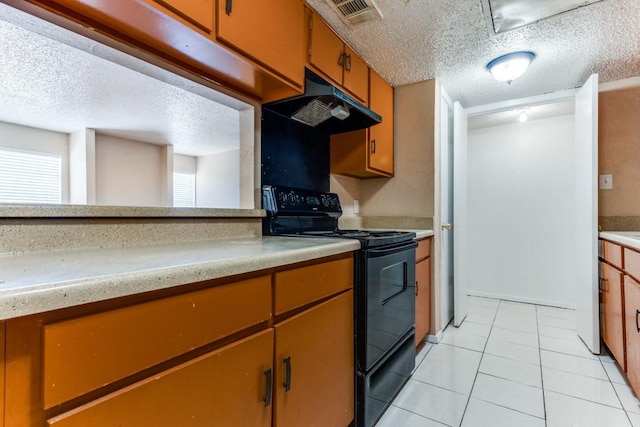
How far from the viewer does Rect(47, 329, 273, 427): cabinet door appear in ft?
1.88

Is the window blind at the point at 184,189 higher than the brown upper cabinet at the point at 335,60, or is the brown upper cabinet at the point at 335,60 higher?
the brown upper cabinet at the point at 335,60

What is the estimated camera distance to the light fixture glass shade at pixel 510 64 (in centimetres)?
201

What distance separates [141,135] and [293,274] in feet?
16.3

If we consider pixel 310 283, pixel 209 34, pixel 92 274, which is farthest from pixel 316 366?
pixel 209 34

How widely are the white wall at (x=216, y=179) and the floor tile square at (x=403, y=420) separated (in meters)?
4.76

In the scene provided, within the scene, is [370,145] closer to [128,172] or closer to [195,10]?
[195,10]

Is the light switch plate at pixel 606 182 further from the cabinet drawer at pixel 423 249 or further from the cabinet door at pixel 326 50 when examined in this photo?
the cabinet door at pixel 326 50

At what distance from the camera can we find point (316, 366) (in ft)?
3.60

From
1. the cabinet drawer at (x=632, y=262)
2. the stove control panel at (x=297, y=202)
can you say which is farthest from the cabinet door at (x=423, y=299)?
the cabinet drawer at (x=632, y=262)

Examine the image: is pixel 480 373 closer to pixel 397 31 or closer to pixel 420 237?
pixel 420 237

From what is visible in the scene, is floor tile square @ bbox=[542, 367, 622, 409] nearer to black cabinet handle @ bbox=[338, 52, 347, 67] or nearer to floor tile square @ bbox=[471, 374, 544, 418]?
floor tile square @ bbox=[471, 374, 544, 418]

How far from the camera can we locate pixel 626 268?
175 cm

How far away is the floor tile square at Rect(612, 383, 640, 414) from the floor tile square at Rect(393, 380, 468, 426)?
2.52 ft

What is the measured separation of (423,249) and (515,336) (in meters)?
Answer: 1.11
